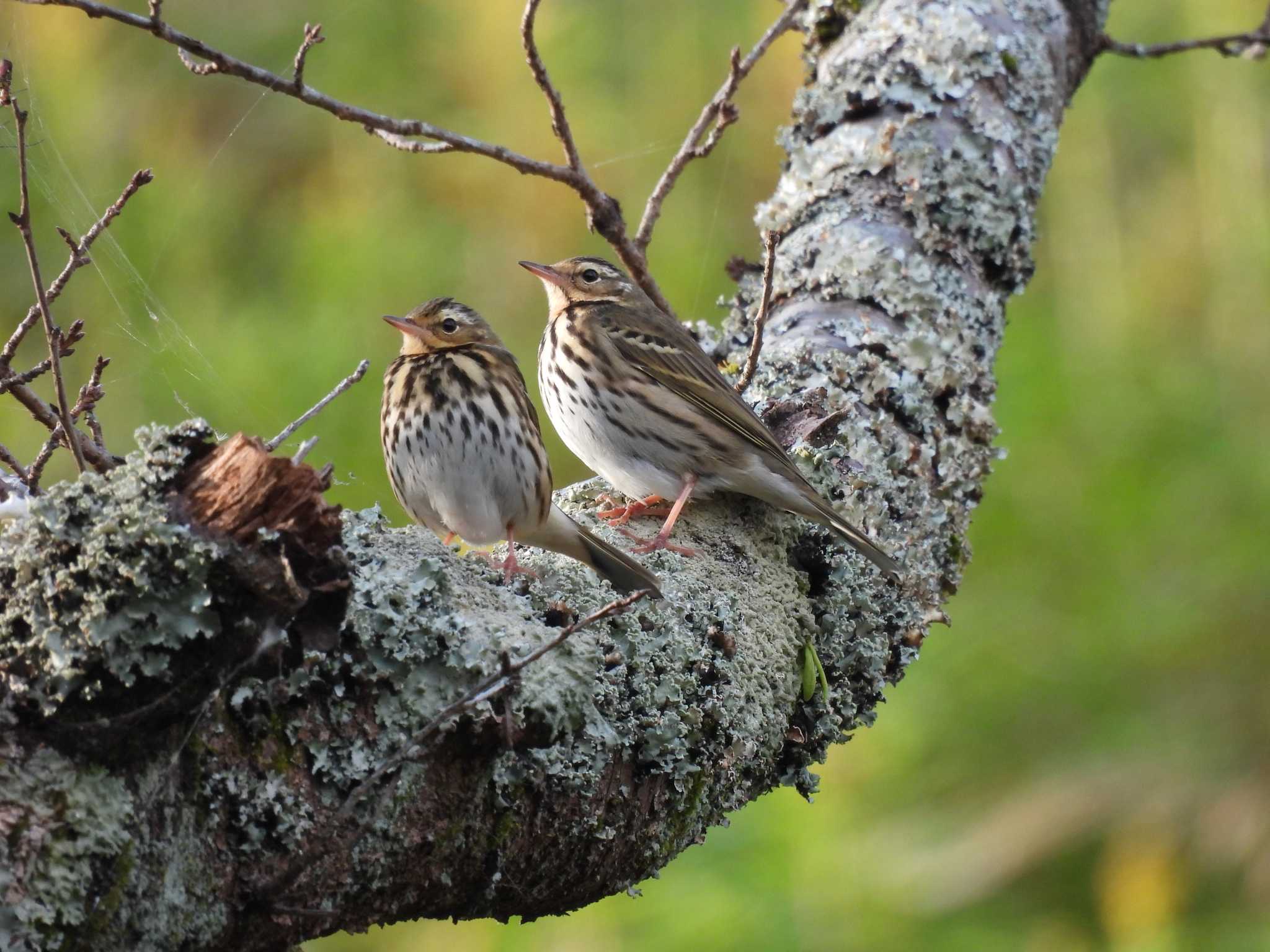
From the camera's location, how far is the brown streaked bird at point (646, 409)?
3410 millimetres

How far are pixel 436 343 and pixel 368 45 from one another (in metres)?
4.82

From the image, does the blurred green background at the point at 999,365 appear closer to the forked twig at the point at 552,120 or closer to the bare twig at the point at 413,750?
the forked twig at the point at 552,120

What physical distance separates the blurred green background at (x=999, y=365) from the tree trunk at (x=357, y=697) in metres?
2.93

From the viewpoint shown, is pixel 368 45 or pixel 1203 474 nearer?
pixel 1203 474

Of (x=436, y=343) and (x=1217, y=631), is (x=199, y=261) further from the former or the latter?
(x=1217, y=631)

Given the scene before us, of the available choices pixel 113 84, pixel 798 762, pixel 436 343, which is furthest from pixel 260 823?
pixel 113 84

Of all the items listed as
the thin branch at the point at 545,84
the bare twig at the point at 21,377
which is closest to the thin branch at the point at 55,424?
the bare twig at the point at 21,377

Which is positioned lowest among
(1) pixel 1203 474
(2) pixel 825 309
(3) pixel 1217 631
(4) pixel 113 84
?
(2) pixel 825 309

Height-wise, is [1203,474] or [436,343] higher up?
[1203,474]

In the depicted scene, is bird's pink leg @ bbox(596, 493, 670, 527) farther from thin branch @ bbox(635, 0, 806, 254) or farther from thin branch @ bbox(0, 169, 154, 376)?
thin branch @ bbox(0, 169, 154, 376)

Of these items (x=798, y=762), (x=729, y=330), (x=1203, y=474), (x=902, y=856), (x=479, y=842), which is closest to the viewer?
(x=479, y=842)

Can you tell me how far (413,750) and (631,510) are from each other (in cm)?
164

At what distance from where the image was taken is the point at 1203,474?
6.96 metres

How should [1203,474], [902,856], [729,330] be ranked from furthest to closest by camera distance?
[1203,474]
[902,856]
[729,330]
